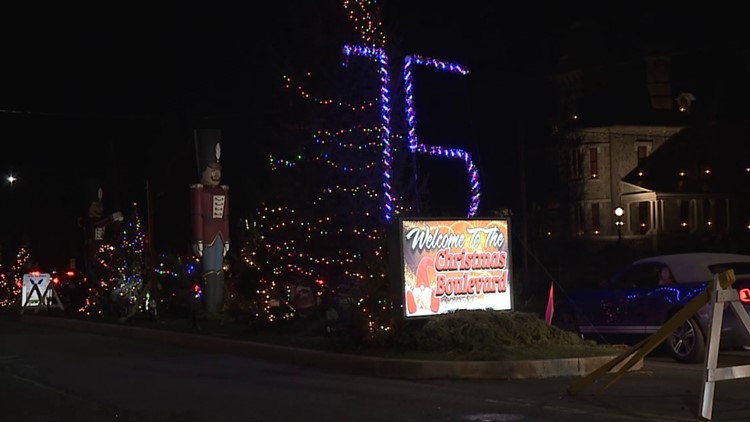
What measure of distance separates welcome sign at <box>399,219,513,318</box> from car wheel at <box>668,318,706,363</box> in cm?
263

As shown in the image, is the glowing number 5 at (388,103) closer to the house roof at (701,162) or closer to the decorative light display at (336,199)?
the decorative light display at (336,199)

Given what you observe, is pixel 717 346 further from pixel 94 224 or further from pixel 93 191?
pixel 93 191

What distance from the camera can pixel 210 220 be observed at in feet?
80.7

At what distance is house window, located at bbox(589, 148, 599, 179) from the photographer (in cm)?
4597

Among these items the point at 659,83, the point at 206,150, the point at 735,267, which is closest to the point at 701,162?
the point at 659,83

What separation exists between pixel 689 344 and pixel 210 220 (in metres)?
13.9

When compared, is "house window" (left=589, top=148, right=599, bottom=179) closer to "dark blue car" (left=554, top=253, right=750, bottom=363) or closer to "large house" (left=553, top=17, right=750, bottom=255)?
"large house" (left=553, top=17, right=750, bottom=255)

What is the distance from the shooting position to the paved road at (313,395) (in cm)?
1008

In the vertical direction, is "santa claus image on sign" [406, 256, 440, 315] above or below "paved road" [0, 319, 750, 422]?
above

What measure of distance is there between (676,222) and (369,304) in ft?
112

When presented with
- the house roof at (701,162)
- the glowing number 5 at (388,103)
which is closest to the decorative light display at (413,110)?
the glowing number 5 at (388,103)

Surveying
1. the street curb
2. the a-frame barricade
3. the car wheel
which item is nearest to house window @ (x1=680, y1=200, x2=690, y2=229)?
the car wheel

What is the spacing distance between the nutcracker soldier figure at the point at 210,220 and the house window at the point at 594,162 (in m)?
25.4

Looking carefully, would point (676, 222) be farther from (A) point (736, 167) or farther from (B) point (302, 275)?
(B) point (302, 275)
